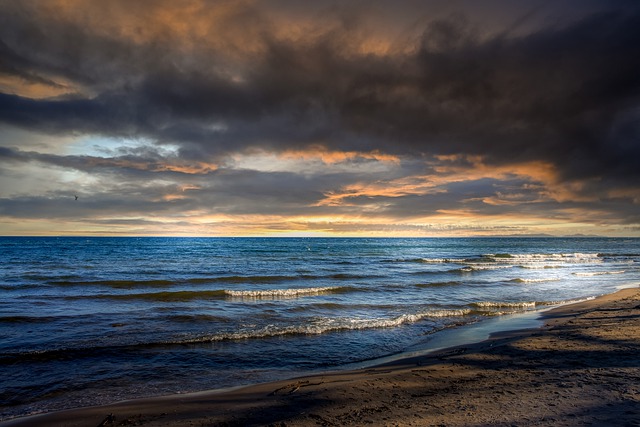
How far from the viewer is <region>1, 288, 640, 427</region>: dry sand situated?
558cm

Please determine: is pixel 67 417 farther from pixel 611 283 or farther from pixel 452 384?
pixel 611 283

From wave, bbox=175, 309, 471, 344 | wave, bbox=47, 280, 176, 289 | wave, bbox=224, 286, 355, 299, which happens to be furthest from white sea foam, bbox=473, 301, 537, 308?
wave, bbox=47, 280, 176, 289

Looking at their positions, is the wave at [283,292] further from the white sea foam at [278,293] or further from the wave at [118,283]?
the wave at [118,283]

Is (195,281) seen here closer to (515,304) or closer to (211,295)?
(211,295)

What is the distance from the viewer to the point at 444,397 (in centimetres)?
659

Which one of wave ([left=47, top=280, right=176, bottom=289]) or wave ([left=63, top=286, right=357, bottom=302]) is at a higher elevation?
wave ([left=47, top=280, right=176, bottom=289])

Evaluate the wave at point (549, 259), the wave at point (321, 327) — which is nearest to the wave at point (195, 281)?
the wave at point (321, 327)

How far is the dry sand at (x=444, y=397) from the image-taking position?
558 centimetres

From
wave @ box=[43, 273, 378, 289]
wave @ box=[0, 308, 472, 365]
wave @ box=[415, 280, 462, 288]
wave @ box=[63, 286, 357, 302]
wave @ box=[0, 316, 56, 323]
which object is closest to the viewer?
wave @ box=[0, 308, 472, 365]

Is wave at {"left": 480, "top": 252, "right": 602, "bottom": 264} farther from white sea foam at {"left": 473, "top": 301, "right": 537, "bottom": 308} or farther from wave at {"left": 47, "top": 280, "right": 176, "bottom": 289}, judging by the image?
wave at {"left": 47, "top": 280, "right": 176, "bottom": 289}

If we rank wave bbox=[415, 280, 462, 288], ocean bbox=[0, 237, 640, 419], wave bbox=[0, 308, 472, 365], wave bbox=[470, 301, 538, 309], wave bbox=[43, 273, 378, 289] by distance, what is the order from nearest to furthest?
ocean bbox=[0, 237, 640, 419] < wave bbox=[0, 308, 472, 365] < wave bbox=[470, 301, 538, 309] < wave bbox=[415, 280, 462, 288] < wave bbox=[43, 273, 378, 289]

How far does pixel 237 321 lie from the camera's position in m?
15.7

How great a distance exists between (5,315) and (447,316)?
21078 mm

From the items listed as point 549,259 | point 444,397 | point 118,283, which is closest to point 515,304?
point 444,397
